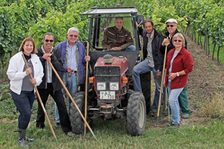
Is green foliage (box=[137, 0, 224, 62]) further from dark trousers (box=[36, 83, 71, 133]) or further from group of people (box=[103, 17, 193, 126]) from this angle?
dark trousers (box=[36, 83, 71, 133])

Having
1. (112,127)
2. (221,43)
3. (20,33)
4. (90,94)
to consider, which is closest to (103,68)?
(90,94)

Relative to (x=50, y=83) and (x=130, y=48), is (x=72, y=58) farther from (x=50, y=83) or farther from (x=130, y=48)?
(x=130, y=48)

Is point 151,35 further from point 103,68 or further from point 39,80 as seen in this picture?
point 39,80

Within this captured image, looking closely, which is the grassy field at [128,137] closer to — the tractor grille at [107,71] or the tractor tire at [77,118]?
the tractor tire at [77,118]

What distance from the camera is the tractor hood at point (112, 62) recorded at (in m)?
7.32

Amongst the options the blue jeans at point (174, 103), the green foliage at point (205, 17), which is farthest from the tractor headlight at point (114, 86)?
the green foliage at point (205, 17)

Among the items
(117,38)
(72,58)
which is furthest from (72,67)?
(117,38)

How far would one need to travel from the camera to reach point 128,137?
7148 millimetres

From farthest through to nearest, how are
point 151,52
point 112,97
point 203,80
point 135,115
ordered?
1. point 203,80
2. point 151,52
3. point 112,97
4. point 135,115

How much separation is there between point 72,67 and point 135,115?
54.5 inches

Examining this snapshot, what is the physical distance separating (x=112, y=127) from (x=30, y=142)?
4.87 ft

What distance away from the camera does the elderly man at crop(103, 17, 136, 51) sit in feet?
26.7

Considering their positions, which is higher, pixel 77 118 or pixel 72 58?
pixel 72 58

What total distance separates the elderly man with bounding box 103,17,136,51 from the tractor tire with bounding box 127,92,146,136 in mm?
1179
